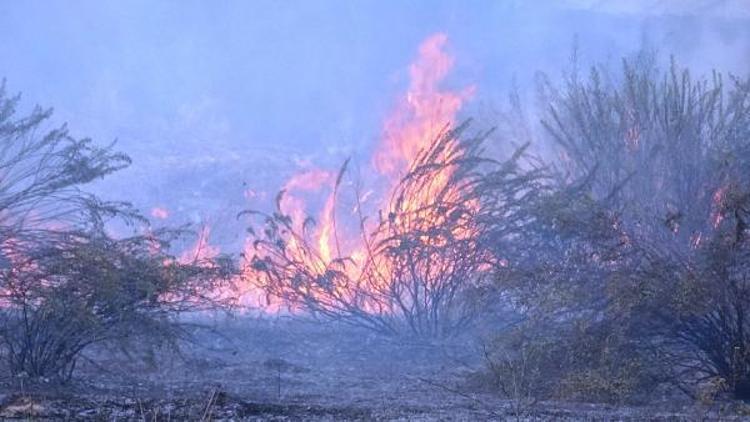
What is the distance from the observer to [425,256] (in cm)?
909

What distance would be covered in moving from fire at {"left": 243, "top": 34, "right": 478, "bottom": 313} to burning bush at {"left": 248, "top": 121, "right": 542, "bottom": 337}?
3cm

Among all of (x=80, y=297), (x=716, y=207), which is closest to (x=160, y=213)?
(x=80, y=297)

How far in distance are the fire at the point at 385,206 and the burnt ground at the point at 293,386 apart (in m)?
0.73

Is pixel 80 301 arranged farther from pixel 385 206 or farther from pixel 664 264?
pixel 385 206

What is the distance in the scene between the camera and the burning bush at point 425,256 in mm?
8828

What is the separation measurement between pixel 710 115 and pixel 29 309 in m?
7.16

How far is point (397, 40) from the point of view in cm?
2734

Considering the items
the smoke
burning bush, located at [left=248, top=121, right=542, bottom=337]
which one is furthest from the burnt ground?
the smoke

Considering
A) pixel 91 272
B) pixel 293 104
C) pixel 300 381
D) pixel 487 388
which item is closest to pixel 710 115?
pixel 487 388

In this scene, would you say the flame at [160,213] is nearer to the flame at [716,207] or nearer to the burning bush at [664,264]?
the burning bush at [664,264]

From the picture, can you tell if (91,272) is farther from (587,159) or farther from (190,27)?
(190,27)

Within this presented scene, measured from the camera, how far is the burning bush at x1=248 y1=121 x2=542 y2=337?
8.83m

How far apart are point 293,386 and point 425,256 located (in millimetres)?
2493

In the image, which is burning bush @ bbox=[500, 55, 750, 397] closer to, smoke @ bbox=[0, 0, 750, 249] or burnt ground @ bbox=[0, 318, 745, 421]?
burnt ground @ bbox=[0, 318, 745, 421]
